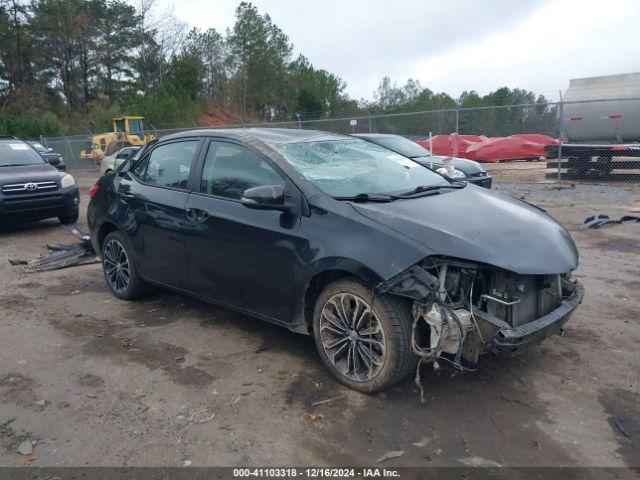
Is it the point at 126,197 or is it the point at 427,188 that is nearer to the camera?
the point at 427,188

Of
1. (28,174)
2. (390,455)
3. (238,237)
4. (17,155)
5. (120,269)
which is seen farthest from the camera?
(17,155)

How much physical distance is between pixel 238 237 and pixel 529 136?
800 inches

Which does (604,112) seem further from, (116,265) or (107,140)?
(107,140)

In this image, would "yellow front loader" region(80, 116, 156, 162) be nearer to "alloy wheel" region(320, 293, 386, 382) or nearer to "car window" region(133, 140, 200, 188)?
"car window" region(133, 140, 200, 188)

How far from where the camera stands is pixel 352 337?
3.53 m

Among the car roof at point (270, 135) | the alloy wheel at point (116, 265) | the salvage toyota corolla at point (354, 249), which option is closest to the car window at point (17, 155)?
the alloy wheel at point (116, 265)

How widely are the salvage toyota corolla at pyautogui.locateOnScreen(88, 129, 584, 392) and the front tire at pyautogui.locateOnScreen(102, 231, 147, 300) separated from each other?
339 mm

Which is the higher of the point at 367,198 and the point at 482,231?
the point at 367,198

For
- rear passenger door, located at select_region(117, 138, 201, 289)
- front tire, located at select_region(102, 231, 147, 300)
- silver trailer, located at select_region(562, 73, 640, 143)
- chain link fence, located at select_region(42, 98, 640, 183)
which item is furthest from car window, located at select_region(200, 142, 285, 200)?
silver trailer, located at select_region(562, 73, 640, 143)

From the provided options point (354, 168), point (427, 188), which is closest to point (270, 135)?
point (354, 168)

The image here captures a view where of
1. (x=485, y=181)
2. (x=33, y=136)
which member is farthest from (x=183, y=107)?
(x=485, y=181)

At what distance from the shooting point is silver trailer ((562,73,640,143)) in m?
14.8

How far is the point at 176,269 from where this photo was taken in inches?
185

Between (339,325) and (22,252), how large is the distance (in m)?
6.51
